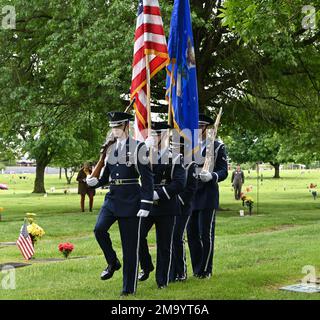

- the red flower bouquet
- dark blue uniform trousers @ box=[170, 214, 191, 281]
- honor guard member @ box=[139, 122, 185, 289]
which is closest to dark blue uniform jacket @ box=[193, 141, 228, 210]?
dark blue uniform trousers @ box=[170, 214, 191, 281]

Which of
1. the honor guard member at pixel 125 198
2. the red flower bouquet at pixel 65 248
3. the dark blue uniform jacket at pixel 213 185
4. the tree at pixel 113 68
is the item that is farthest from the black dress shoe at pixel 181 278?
the tree at pixel 113 68

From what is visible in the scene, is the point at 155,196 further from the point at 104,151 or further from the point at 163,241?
the point at 104,151

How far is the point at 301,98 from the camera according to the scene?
2291cm

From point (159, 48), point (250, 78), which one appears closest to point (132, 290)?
point (159, 48)

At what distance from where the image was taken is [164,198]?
7852mm

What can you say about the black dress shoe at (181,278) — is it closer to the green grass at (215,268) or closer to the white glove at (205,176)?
the green grass at (215,268)

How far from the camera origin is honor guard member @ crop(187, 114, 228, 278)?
8.72 m

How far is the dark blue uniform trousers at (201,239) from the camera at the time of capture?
8750mm

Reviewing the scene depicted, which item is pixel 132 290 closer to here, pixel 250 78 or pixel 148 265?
pixel 148 265

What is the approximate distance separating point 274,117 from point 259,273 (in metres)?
15.1

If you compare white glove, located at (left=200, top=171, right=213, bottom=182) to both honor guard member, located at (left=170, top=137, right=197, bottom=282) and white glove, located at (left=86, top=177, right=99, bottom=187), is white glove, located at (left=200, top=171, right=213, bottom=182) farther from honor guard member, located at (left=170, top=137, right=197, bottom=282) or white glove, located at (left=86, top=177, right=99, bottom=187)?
white glove, located at (left=86, top=177, right=99, bottom=187)

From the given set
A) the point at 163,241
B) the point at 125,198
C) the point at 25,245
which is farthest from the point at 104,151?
the point at 25,245

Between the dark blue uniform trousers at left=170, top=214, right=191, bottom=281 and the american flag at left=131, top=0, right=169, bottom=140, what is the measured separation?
1.31 metres
